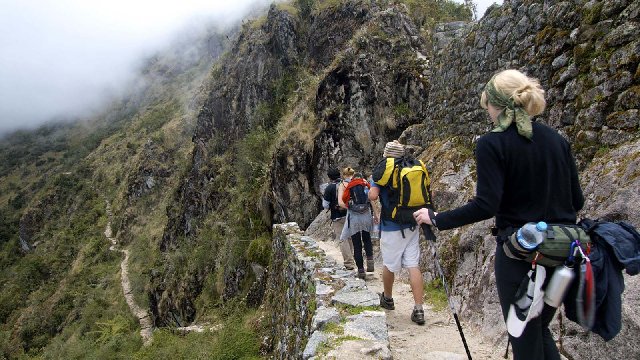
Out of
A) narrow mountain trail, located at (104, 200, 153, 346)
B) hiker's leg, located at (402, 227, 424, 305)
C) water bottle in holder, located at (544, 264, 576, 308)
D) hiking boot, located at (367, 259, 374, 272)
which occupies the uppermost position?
water bottle in holder, located at (544, 264, 576, 308)

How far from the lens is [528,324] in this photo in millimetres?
2400

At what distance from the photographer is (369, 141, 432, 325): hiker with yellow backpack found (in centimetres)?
460

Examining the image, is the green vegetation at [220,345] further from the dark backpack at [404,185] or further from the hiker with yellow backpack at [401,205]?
the dark backpack at [404,185]

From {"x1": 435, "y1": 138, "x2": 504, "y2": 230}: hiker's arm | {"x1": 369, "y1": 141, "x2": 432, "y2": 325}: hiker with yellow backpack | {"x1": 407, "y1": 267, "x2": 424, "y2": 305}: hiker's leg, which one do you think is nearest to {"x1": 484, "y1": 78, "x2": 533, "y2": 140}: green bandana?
{"x1": 435, "y1": 138, "x2": 504, "y2": 230}: hiker's arm

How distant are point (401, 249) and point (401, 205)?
0.56 metres

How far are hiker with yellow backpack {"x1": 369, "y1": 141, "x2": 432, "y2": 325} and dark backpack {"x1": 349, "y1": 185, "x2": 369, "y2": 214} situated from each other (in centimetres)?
212

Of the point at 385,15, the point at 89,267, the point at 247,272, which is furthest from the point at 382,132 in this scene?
the point at 89,267

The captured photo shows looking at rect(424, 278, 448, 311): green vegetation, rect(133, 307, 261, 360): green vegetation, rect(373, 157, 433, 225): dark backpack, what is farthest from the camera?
rect(133, 307, 261, 360): green vegetation

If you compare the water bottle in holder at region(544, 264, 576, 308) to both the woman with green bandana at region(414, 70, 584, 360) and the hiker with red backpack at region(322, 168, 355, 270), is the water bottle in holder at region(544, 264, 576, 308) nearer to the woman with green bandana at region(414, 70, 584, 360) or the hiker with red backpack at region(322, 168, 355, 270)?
the woman with green bandana at region(414, 70, 584, 360)

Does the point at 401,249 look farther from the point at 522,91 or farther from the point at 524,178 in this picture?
the point at 522,91

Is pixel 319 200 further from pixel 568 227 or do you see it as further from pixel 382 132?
pixel 568 227

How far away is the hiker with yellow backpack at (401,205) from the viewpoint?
4598mm

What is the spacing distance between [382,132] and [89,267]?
51209 millimetres

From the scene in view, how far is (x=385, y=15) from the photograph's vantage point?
1836cm
